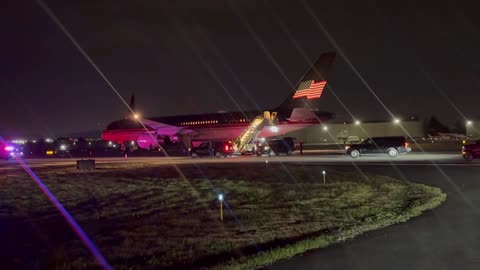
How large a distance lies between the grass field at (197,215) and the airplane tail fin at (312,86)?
33.4 metres

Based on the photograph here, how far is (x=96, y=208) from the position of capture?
18156 millimetres

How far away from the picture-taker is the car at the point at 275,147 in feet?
174

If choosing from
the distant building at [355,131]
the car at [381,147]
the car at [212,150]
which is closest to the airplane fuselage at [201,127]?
the car at [212,150]

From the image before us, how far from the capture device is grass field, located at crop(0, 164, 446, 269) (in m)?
10.3

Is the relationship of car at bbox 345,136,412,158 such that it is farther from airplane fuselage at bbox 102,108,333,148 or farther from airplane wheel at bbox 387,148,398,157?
airplane fuselage at bbox 102,108,333,148

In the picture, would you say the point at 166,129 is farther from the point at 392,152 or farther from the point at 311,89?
the point at 392,152

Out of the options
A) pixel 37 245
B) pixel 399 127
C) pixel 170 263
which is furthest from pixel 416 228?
pixel 399 127

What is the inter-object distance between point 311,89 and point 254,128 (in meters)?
8.97

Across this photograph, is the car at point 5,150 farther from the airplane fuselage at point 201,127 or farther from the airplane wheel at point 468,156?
the airplane wheel at point 468,156

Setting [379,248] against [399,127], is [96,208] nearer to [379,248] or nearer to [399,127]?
[379,248]

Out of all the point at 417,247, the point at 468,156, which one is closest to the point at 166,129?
the point at 468,156

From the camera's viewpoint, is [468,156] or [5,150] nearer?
[468,156]

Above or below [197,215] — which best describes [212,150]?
above

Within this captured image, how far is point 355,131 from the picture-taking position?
127750 mm
